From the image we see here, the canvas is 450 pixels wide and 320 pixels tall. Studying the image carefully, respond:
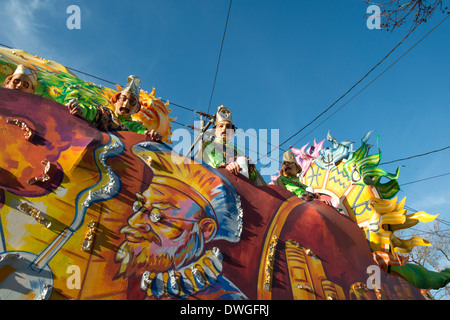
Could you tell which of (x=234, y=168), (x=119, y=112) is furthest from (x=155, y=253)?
(x=119, y=112)

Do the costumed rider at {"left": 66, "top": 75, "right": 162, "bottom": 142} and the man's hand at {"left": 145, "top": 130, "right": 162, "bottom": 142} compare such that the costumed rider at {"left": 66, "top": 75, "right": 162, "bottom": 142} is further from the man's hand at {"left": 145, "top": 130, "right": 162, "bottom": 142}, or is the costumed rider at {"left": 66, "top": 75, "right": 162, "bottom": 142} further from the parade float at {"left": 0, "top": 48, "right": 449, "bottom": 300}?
the parade float at {"left": 0, "top": 48, "right": 449, "bottom": 300}

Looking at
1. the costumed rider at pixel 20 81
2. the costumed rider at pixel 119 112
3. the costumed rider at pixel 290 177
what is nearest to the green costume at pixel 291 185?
the costumed rider at pixel 290 177

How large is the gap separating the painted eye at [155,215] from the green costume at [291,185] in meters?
2.52

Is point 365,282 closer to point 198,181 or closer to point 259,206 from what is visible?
point 259,206

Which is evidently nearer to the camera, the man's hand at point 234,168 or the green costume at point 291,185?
the man's hand at point 234,168

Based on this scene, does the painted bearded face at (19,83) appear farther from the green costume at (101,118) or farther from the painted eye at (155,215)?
the painted eye at (155,215)

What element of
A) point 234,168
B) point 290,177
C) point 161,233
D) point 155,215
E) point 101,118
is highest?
point 290,177

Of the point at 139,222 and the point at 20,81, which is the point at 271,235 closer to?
the point at 139,222

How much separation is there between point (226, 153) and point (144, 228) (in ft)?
7.26

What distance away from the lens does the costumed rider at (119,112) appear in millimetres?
3219

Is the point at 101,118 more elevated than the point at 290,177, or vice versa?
the point at 290,177

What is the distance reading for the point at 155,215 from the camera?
2.91m

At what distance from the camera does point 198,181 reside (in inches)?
134

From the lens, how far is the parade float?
234 cm
